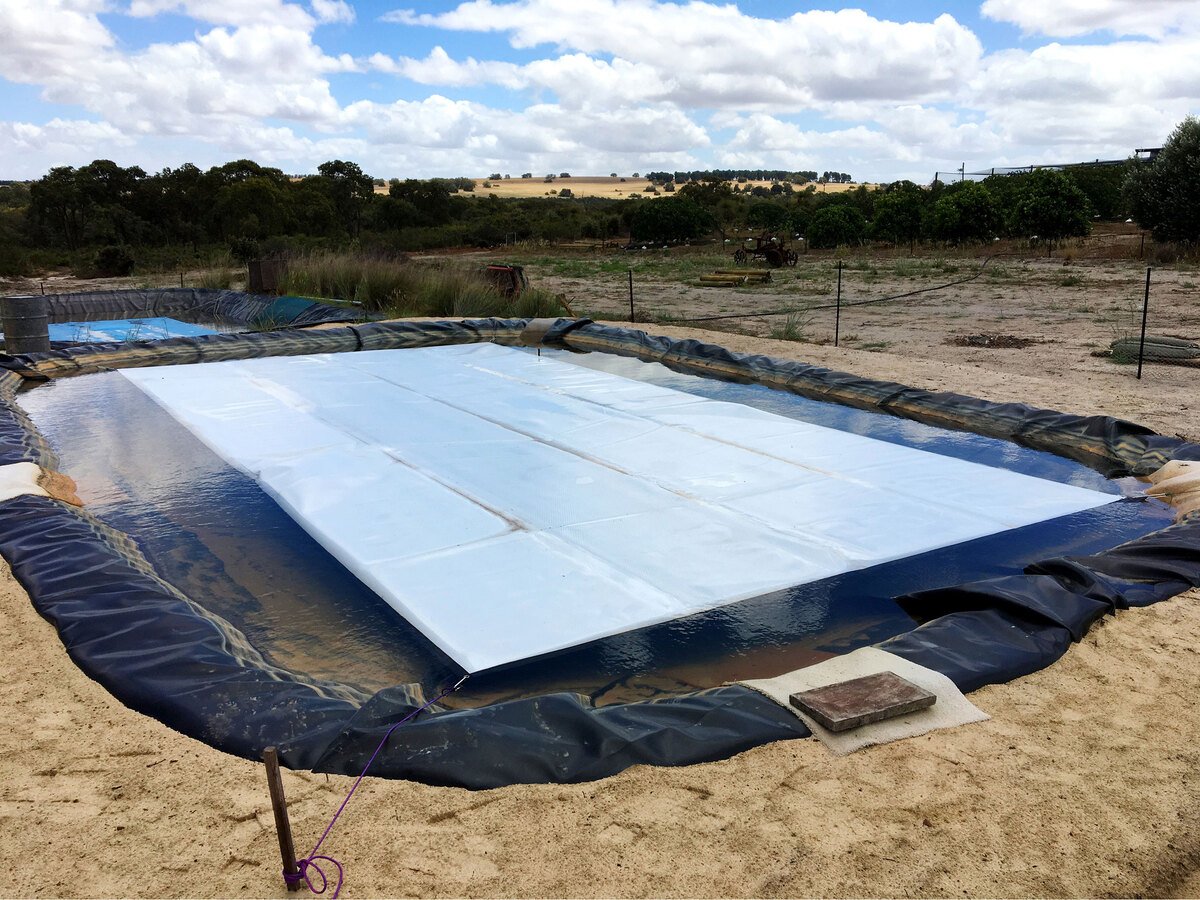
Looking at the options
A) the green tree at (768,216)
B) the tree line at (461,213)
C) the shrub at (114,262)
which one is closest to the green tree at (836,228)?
the tree line at (461,213)

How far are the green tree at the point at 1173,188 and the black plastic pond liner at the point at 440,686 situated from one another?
16714 millimetres

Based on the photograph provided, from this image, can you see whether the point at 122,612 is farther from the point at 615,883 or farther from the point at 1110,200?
the point at 1110,200

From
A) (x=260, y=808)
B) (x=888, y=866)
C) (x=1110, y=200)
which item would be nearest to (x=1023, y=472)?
(x=888, y=866)

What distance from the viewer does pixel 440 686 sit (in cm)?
275

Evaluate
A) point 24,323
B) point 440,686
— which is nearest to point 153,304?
point 24,323

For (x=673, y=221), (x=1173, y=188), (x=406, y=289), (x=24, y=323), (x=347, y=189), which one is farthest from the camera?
(x=347, y=189)

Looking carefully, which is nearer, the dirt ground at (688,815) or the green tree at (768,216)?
the dirt ground at (688,815)

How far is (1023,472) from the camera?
495 cm

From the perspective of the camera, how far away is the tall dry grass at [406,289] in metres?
10.2

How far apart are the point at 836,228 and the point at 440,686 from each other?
77.8 ft

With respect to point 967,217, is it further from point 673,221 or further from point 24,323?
point 24,323

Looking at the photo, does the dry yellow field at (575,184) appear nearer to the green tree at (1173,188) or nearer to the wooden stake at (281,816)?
the green tree at (1173,188)

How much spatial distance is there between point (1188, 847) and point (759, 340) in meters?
7.16

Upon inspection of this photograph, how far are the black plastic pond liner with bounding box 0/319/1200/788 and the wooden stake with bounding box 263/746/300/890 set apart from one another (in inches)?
15.7
